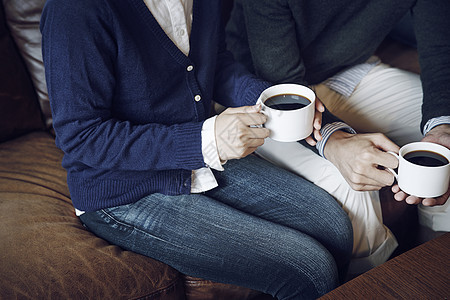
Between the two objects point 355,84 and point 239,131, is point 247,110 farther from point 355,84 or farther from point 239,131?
point 355,84

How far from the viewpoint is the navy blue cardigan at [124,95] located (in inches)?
33.6

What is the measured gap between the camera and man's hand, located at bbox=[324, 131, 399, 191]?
3.20 ft

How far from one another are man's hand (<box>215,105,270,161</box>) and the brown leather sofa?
1.14 ft

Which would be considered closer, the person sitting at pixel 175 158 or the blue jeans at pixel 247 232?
the person sitting at pixel 175 158

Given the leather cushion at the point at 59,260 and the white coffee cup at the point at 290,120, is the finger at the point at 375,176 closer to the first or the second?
the white coffee cup at the point at 290,120

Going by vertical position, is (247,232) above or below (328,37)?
below

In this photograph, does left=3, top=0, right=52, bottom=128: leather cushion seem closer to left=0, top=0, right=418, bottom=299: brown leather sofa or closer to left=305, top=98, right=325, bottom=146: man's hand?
left=0, top=0, right=418, bottom=299: brown leather sofa

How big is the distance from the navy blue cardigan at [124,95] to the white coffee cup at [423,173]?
409 millimetres

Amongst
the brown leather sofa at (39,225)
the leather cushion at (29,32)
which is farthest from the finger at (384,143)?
the leather cushion at (29,32)

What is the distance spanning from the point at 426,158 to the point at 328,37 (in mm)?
632

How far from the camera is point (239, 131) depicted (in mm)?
871

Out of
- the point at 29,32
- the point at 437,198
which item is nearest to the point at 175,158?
the point at 437,198

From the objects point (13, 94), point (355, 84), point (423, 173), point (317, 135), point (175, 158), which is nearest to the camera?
point (423, 173)

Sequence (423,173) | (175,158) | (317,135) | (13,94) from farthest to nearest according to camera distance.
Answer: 1. (13,94)
2. (317,135)
3. (175,158)
4. (423,173)
